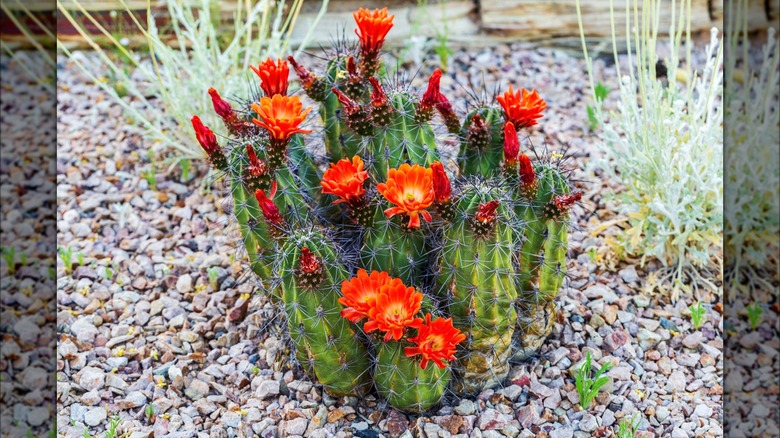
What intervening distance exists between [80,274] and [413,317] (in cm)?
149

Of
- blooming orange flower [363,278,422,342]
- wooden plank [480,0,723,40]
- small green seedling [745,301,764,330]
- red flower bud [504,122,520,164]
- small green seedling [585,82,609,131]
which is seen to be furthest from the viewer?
wooden plank [480,0,723,40]

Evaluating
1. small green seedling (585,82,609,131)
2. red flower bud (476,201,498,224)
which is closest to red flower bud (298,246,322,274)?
red flower bud (476,201,498,224)

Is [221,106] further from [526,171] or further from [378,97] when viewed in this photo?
[526,171]

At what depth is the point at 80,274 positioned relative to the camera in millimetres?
3158

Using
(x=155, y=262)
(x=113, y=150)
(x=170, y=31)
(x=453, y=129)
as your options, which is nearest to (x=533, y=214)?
(x=453, y=129)

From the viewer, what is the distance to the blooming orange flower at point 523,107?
2.53 meters

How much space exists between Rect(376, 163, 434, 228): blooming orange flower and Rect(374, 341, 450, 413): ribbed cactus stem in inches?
13.8

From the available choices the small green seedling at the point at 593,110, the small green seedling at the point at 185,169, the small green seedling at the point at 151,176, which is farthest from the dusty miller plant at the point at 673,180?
the small green seedling at the point at 151,176

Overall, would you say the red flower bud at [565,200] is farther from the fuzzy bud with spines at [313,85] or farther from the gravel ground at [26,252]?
the gravel ground at [26,252]

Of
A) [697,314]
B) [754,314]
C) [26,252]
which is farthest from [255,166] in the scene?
[754,314]

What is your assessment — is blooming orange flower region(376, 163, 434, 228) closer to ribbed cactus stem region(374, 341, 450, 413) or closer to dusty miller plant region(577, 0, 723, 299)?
ribbed cactus stem region(374, 341, 450, 413)

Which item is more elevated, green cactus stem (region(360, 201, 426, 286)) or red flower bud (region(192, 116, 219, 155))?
red flower bud (region(192, 116, 219, 155))

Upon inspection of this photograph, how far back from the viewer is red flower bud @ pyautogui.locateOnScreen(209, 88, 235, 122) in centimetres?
244

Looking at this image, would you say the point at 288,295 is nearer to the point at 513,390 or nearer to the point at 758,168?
the point at 513,390
